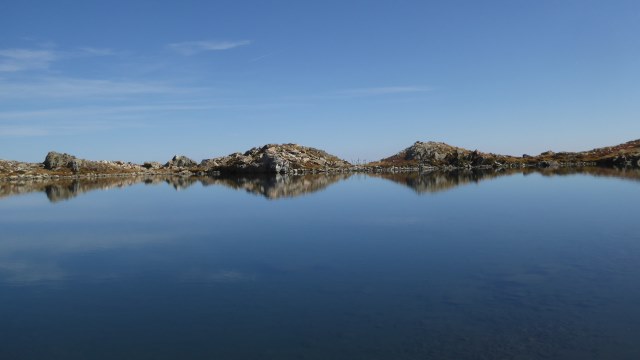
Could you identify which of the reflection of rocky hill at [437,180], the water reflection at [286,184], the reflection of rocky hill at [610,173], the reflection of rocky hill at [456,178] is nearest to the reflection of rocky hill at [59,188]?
the water reflection at [286,184]

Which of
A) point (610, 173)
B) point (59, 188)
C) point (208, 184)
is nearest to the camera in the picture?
point (59, 188)

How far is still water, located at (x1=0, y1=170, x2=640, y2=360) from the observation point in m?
18.8

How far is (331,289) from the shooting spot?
26.4 meters

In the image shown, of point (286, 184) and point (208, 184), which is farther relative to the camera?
point (208, 184)

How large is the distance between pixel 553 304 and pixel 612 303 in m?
2.49

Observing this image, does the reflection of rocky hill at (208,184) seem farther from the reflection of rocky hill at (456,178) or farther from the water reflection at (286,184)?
the reflection of rocky hill at (456,178)

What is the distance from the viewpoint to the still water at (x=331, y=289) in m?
18.8

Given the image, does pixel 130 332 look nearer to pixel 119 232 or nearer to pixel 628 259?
pixel 628 259

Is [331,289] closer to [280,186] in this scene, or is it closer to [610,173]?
[280,186]

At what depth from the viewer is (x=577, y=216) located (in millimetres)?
52188

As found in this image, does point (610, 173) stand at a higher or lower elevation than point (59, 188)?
higher

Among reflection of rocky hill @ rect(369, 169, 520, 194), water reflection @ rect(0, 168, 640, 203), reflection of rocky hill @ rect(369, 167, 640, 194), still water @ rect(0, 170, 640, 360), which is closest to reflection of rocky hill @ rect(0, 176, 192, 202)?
water reflection @ rect(0, 168, 640, 203)

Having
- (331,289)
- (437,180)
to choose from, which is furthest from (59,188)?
(331,289)

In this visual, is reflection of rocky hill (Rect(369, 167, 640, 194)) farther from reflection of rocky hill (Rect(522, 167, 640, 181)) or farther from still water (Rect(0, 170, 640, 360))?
still water (Rect(0, 170, 640, 360))
